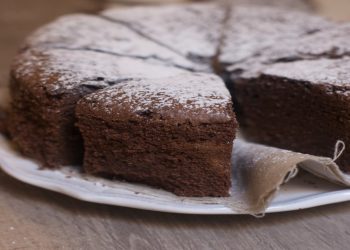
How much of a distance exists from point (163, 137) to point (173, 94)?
157mm

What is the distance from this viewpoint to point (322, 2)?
3293 mm

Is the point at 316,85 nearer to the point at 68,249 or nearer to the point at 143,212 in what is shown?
the point at 143,212

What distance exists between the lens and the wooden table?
4.47 feet

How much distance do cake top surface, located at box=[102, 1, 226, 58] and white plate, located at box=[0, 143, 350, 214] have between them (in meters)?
0.82

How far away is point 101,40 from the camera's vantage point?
2.07 m

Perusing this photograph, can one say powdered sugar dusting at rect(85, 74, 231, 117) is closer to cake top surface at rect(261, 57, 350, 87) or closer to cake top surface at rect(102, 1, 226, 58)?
cake top surface at rect(261, 57, 350, 87)

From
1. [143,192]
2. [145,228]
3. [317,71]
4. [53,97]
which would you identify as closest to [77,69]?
[53,97]

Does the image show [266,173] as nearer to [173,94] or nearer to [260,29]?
[173,94]

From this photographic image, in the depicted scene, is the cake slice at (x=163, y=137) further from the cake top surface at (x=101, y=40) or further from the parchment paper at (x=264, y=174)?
the cake top surface at (x=101, y=40)

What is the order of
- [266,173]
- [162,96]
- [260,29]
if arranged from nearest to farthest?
[266,173]
[162,96]
[260,29]

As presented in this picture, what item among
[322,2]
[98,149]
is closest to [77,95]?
[98,149]

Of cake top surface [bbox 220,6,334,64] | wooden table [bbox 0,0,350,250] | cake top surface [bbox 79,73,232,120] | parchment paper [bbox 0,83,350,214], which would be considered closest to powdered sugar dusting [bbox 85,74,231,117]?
cake top surface [bbox 79,73,232,120]

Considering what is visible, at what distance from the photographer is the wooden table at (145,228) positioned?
53.6 inches

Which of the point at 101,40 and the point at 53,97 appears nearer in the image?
the point at 53,97
